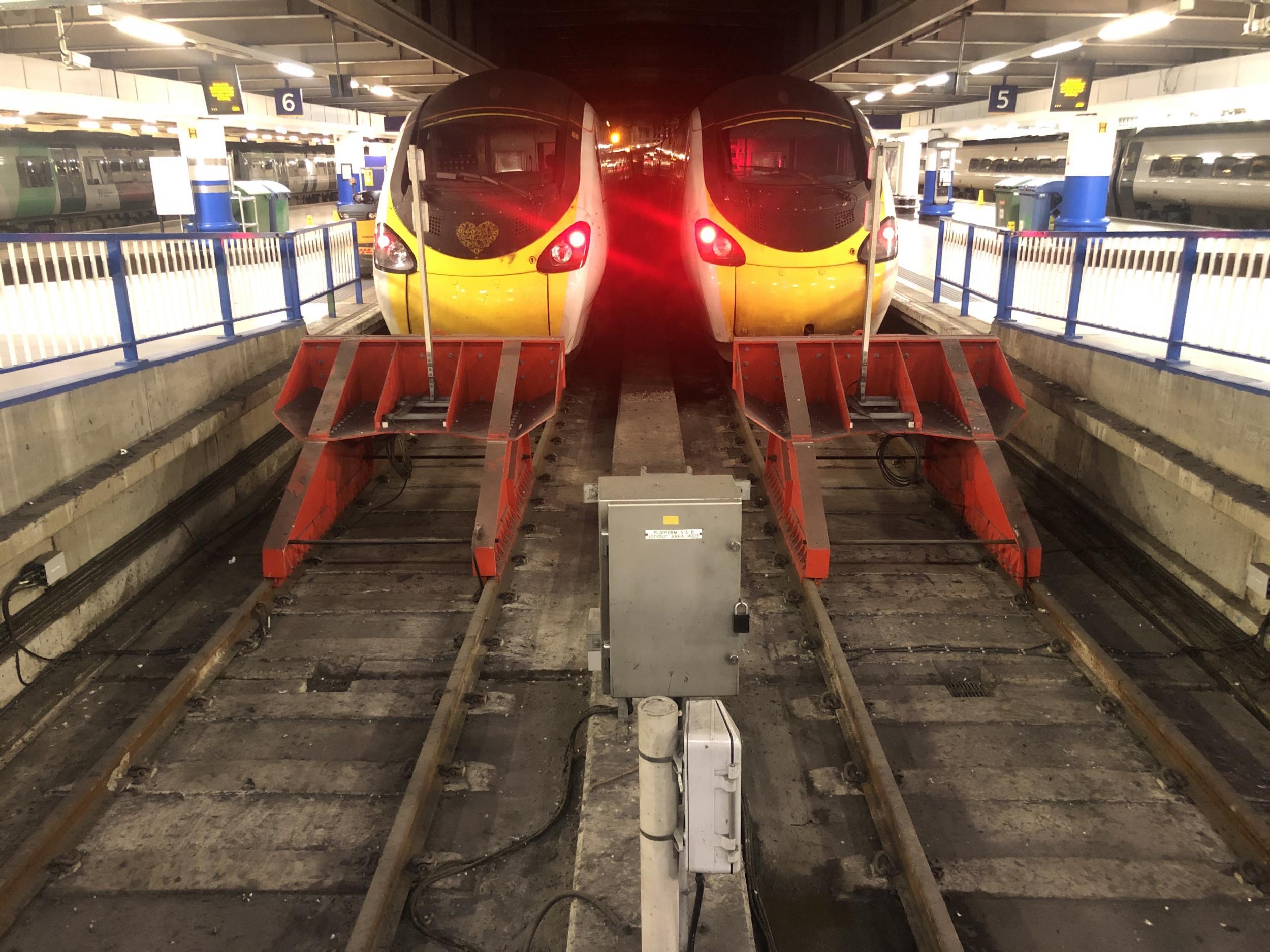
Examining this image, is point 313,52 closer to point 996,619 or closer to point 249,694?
point 249,694

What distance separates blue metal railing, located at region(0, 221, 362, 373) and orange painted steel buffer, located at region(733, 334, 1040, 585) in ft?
14.2

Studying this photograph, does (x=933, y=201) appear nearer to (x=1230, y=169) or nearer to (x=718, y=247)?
(x=1230, y=169)

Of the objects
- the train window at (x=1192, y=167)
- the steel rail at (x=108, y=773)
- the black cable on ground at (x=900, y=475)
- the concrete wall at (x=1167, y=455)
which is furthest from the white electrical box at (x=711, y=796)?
the train window at (x=1192, y=167)

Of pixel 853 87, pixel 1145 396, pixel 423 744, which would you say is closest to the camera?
pixel 423 744

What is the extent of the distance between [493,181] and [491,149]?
33 centimetres

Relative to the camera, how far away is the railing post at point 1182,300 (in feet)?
19.4

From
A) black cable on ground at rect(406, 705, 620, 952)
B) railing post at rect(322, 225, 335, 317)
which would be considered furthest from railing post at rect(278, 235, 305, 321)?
black cable on ground at rect(406, 705, 620, 952)

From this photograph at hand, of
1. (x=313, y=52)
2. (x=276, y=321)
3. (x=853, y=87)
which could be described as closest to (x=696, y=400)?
(x=276, y=321)

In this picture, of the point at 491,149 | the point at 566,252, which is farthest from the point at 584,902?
the point at 491,149

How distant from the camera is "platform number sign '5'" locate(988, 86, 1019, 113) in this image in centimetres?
1622

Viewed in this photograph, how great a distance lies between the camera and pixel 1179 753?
3.82 m

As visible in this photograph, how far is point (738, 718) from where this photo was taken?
430 centimetres

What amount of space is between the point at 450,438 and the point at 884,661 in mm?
5004

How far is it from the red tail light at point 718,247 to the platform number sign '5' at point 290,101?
38.0 ft
